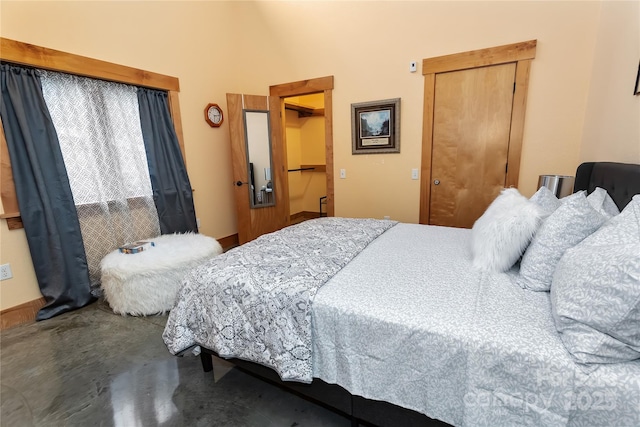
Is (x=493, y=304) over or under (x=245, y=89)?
under

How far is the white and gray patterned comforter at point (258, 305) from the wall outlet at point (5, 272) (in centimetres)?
188

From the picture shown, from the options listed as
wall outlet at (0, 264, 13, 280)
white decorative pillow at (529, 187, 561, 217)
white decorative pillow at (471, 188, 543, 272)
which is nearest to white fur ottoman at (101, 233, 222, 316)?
wall outlet at (0, 264, 13, 280)

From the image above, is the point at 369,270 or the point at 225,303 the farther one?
the point at 369,270

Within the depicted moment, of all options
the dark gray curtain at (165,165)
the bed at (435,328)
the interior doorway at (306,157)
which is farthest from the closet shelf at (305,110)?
the bed at (435,328)

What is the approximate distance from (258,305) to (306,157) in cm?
475

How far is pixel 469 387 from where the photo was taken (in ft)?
3.18

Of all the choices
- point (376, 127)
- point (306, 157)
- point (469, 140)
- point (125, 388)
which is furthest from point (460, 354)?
point (306, 157)

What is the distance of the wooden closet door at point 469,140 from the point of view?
9.40 feet

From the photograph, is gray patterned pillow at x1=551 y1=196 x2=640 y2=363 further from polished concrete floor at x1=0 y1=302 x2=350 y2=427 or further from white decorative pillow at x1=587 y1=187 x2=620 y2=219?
polished concrete floor at x1=0 y1=302 x2=350 y2=427

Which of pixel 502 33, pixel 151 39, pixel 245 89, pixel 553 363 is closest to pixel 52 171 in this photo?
pixel 151 39

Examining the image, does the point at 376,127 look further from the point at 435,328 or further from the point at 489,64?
the point at 435,328

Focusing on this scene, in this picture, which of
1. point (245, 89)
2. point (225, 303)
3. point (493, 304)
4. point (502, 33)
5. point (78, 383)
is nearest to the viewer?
point (493, 304)

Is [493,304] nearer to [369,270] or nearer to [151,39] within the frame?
[369,270]

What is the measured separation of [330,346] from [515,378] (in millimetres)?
646
